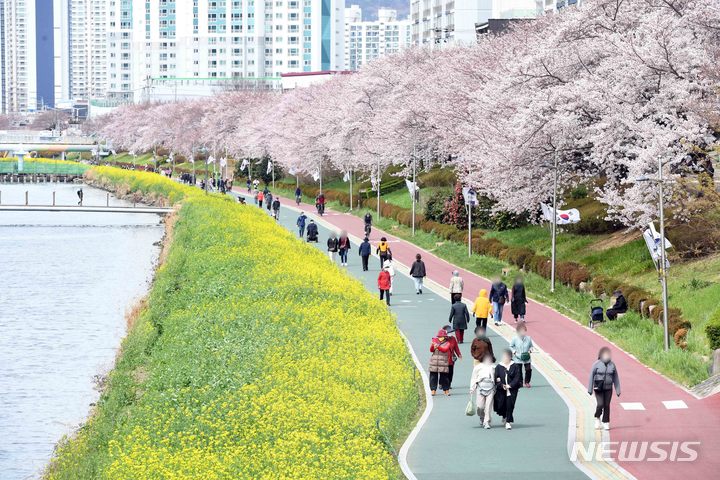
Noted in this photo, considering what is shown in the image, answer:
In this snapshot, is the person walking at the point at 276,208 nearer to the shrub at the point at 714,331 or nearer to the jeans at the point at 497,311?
the jeans at the point at 497,311

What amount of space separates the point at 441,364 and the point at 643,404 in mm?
4350

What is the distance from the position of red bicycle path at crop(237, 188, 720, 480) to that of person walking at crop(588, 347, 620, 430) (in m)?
0.31

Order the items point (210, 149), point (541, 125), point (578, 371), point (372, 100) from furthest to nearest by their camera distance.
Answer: point (210, 149)
point (372, 100)
point (541, 125)
point (578, 371)

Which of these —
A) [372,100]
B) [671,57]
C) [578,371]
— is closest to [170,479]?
[578,371]

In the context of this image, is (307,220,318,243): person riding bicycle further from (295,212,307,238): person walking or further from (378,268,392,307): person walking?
(378,268,392,307): person walking

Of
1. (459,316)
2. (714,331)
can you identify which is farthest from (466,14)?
(714,331)

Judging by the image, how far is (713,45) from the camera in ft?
139

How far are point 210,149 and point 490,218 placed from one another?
92.5 meters

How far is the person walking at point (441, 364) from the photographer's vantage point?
2767cm

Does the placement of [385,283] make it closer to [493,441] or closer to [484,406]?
[484,406]

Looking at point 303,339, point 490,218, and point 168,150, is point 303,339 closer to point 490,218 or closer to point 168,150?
point 490,218

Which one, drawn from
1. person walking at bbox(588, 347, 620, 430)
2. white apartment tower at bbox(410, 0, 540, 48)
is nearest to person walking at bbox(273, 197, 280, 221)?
person walking at bbox(588, 347, 620, 430)

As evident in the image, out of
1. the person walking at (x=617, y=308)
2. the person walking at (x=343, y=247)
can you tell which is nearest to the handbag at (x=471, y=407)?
the person walking at (x=617, y=308)

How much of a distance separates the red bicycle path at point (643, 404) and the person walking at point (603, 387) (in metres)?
0.31
